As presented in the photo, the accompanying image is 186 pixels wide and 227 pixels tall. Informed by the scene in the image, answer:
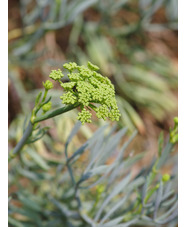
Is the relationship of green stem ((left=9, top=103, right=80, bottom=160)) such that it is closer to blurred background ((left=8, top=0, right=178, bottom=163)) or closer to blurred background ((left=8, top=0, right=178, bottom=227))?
blurred background ((left=8, top=0, right=178, bottom=227))

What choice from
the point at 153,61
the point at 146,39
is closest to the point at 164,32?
the point at 146,39

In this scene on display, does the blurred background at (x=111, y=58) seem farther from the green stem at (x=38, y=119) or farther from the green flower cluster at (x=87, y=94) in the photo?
the green flower cluster at (x=87, y=94)

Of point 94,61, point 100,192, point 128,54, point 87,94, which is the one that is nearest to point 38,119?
point 87,94

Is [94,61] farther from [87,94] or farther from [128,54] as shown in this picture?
[87,94]

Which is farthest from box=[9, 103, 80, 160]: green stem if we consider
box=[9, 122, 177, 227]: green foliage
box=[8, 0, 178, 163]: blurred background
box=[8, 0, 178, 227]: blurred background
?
box=[8, 0, 178, 163]: blurred background

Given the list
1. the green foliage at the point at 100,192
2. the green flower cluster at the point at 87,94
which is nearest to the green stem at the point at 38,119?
the green flower cluster at the point at 87,94

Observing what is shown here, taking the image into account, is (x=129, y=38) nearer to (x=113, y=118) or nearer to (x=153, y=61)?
(x=153, y=61)
